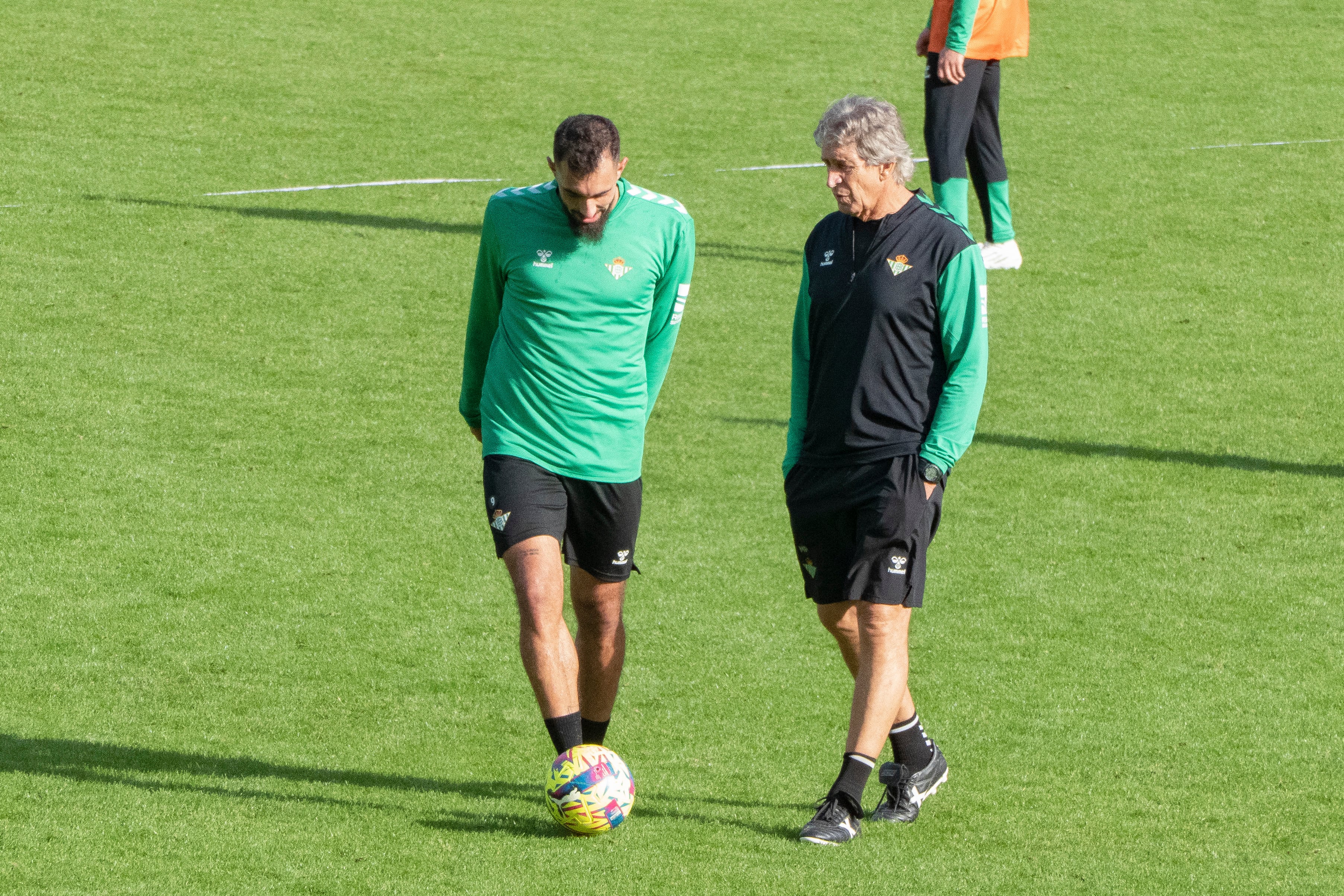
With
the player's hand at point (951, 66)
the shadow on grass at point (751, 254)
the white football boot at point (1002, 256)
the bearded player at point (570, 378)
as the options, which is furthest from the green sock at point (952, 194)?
the bearded player at point (570, 378)

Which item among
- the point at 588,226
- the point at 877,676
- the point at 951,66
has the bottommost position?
the point at 877,676

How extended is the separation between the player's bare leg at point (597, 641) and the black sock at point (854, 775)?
88 centimetres

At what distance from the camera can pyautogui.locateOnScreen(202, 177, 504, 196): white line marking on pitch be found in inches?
514

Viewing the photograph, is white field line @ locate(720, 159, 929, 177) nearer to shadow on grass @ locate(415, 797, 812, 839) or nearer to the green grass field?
the green grass field

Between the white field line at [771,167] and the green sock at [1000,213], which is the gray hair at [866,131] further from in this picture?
the white field line at [771,167]

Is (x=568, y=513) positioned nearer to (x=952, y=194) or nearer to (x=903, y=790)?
(x=903, y=790)

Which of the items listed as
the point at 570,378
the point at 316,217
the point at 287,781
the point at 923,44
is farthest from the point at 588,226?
the point at 316,217

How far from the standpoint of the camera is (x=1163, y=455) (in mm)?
9297

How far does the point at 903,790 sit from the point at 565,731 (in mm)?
1107

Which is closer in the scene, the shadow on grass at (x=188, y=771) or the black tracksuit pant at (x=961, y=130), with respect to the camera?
the shadow on grass at (x=188, y=771)

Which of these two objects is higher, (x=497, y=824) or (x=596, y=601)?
(x=596, y=601)

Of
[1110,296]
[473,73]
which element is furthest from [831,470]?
[473,73]

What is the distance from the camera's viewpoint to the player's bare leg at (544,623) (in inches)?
202

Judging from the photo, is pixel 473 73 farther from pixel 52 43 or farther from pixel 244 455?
pixel 244 455
